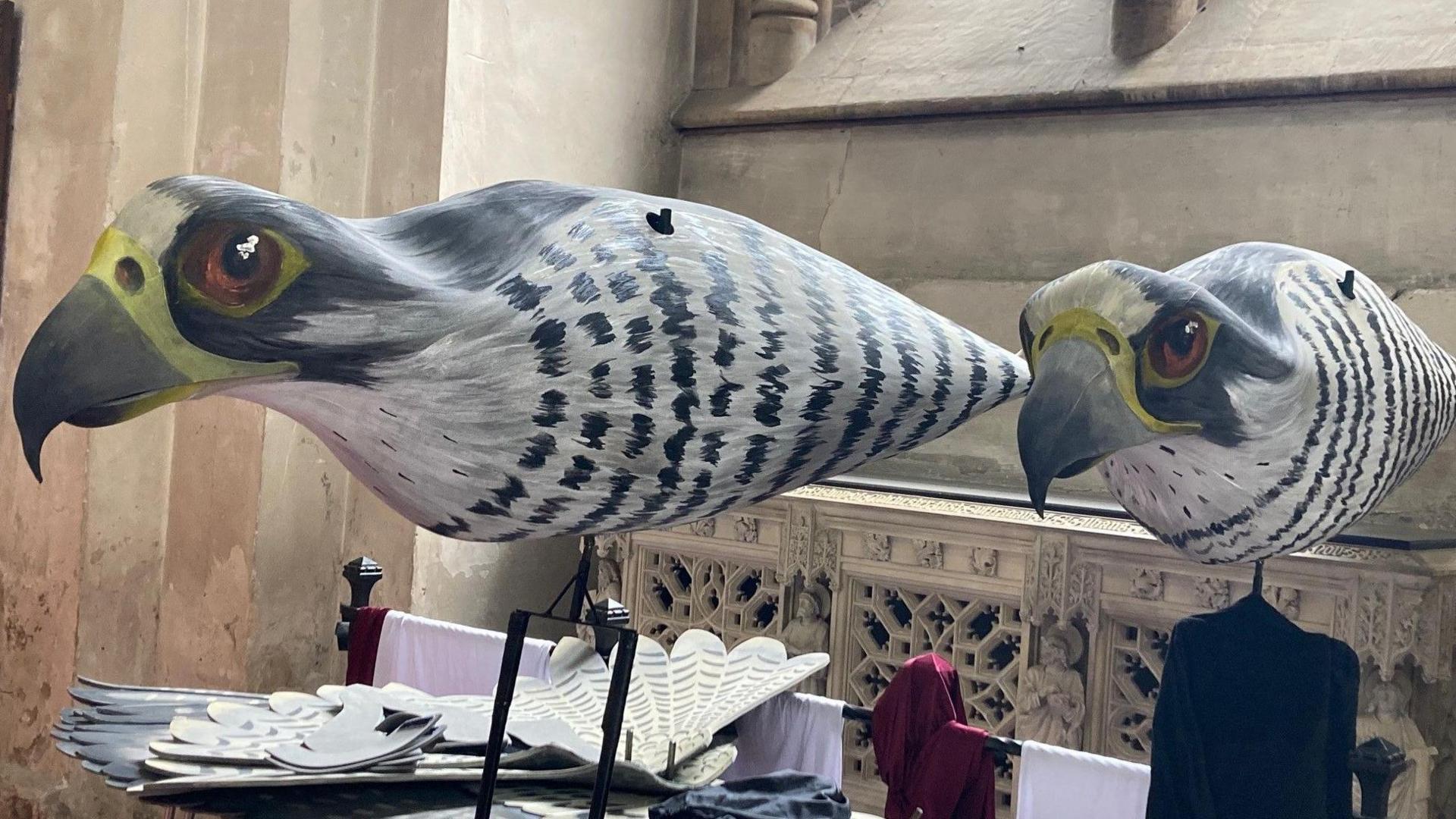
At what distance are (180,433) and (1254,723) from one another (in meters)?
2.59

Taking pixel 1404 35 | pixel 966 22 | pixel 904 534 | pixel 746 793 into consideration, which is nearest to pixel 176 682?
pixel 904 534

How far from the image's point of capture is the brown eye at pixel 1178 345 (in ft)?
3.29

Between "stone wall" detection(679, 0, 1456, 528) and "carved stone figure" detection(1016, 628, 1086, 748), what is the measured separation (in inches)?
25.2

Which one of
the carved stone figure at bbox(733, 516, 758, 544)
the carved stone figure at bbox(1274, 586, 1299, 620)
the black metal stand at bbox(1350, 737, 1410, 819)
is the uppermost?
the carved stone figure at bbox(733, 516, 758, 544)

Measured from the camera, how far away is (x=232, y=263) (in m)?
0.77

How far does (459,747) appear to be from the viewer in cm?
172

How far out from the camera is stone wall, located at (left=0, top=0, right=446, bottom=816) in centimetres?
295

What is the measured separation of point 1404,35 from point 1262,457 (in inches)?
94.4

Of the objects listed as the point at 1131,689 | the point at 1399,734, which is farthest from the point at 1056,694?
the point at 1399,734

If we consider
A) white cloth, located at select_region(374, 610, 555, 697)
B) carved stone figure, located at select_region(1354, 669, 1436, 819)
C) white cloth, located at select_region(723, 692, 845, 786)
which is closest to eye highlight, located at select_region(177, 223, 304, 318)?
white cloth, located at select_region(723, 692, 845, 786)

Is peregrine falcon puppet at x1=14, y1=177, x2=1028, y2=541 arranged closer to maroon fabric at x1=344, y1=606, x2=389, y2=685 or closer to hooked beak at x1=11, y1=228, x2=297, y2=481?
hooked beak at x1=11, y1=228, x2=297, y2=481

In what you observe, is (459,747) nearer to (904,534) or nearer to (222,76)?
(904,534)

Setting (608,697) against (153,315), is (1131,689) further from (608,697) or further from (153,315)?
(153,315)

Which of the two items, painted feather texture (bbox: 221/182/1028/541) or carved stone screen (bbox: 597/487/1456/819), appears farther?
carved stone screen (bbox: 597/487/1456/819)
